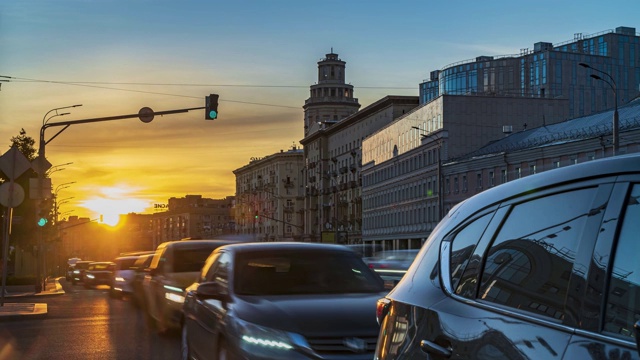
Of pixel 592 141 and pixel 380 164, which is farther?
pixel 380 164

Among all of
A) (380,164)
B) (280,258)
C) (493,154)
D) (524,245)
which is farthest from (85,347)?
(380,164)

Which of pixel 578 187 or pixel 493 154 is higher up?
pixel 493 154

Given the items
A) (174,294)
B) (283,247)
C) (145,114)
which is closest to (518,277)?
(283,247)

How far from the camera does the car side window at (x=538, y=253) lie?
339cm

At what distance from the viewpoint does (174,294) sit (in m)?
17.3

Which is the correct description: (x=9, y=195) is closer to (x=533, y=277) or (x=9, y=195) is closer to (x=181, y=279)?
(x=181, y=279)

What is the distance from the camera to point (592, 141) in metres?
63.9

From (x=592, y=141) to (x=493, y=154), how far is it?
48.1 feet

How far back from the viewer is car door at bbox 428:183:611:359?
10.9 feet

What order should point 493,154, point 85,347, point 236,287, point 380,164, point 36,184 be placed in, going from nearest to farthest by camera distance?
point 236,287 < point 85,347 < point 36,184 < point 493,154 < point 380,164

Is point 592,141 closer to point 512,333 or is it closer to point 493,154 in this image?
point 493,154

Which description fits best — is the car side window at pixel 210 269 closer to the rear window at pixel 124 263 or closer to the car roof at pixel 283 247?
the car roof at pixel 283 247

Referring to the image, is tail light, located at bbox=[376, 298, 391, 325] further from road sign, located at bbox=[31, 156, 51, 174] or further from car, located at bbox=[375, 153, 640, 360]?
road sign, located at bbox=[31, 156, 51, 174]

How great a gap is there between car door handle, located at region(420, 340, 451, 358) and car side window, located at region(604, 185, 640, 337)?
1073mm
